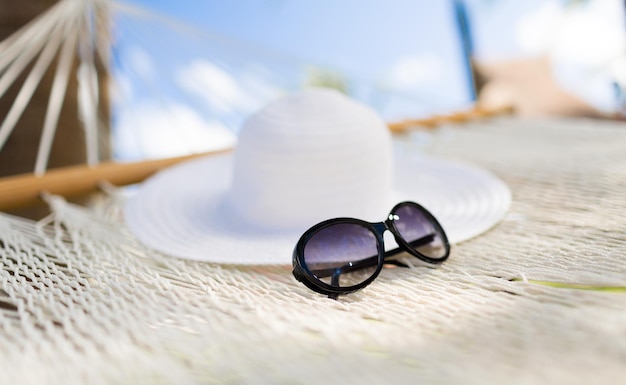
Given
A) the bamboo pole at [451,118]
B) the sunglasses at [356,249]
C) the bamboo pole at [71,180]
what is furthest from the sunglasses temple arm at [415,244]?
the bamboo pole at [451,118]

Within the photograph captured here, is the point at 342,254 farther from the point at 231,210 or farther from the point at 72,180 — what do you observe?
the point at 72,180

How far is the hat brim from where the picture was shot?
0.56m

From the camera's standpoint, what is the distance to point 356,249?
483 mm

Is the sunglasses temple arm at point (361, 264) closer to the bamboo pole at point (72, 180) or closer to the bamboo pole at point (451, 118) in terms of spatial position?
the bamboo pole at point (72, 180)

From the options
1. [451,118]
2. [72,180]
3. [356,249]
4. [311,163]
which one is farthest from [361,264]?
[451,118]

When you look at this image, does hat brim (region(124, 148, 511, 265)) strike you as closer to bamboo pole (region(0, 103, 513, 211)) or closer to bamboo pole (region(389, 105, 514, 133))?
bamboo pole (region(0, 103, 513, 211))

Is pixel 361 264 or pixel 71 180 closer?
pixel 361 264

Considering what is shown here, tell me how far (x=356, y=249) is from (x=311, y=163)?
0.42ft

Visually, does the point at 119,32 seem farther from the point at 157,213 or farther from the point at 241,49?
the point at 157,213

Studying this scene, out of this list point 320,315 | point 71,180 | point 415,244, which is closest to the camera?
point 320,315

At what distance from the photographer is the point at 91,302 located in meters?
0.42

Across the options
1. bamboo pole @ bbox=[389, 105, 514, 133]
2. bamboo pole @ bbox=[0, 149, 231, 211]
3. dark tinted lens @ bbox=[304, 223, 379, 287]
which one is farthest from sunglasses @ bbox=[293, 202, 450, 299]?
bamboo pole @ bbox=[389, 105, 514, 133]

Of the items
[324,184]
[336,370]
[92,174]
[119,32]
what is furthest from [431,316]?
[119,32]

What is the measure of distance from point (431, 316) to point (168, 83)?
1153 mm
